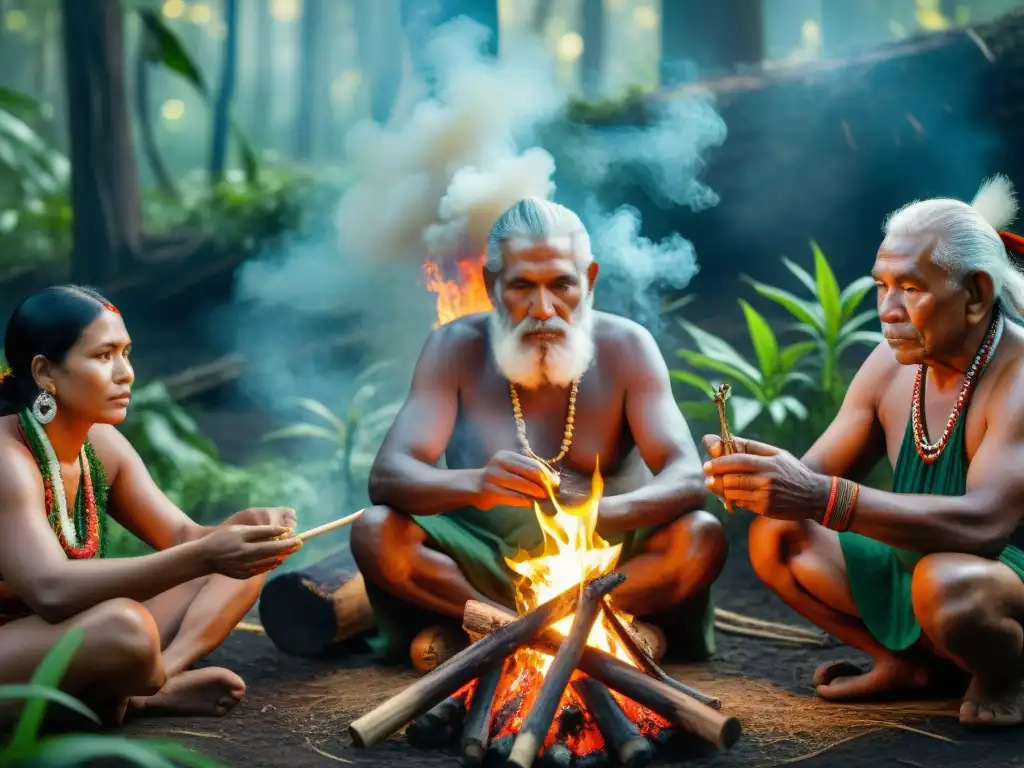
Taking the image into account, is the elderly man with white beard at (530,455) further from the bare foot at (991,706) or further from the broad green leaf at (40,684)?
the broad green leaf at (40,684)

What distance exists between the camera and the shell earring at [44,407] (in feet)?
13.8

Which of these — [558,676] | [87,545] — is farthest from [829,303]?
[87,545]

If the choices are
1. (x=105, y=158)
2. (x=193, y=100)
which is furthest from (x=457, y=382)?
(x=193, y=100)

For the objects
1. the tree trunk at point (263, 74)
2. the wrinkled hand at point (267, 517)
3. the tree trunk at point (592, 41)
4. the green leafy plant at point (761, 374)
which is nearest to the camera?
the wrinkled hand at point (267, 517)

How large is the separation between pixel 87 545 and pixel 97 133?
23.6 ft

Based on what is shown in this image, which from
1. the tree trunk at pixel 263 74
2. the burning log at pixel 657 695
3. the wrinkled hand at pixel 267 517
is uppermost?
the tree trunk at pixel 263 74

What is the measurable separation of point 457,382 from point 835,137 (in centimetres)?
474

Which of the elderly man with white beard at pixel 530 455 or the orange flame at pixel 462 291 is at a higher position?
the orange flame at pixel 462 291

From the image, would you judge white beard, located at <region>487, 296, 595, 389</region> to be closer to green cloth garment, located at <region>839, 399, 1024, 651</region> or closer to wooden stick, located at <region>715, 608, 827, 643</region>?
green cloth garment, located at <region>839, 399, 1024, 651</region>

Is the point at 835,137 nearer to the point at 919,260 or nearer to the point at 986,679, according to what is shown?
the point at 919,260

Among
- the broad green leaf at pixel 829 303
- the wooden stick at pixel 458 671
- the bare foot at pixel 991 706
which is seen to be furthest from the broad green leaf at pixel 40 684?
the broad green leaf at pixel 829 303

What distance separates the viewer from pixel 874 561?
14.9 feet

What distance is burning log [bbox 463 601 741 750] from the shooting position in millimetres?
3682

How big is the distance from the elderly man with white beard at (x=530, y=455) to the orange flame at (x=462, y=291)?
840mm
